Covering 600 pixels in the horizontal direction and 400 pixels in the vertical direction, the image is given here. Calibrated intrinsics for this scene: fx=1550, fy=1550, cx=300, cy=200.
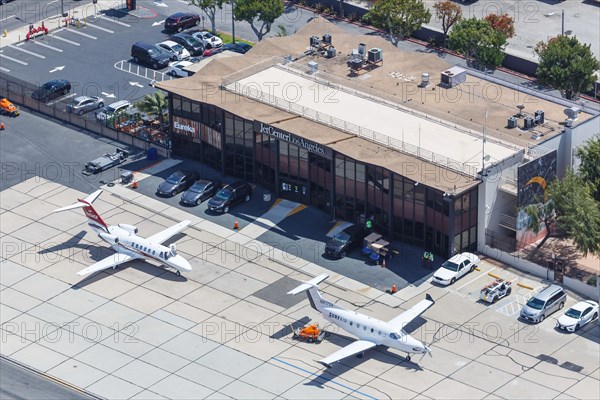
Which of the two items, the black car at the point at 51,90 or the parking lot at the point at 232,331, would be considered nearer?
the parking lot at the point at 232,331

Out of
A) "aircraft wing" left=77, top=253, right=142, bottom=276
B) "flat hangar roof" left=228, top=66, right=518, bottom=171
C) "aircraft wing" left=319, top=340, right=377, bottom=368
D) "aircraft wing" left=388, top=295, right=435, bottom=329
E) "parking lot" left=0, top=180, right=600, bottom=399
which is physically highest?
"flat hangar roof" left=228, top=66, right=518, bottom=171

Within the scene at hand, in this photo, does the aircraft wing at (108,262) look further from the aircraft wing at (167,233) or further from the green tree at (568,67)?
the green tree at (568,67)

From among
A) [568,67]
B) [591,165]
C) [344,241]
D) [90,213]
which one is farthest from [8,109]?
[591,165]

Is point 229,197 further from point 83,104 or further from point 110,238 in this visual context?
point 83,104

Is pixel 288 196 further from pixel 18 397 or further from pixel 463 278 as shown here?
pixel 18 397

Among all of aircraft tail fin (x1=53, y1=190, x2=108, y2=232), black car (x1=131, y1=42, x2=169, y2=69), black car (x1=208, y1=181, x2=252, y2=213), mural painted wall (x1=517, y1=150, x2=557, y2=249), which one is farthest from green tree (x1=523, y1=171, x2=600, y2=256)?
black car (x1=131, y1=42, x2=169, y2=69)

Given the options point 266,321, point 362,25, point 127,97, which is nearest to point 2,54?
point 127,97

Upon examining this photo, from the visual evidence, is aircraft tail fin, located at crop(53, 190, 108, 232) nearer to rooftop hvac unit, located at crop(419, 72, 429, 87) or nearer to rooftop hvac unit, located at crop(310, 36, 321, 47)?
rooftop hvac unit, located at crop(310, 36, 321, 47)

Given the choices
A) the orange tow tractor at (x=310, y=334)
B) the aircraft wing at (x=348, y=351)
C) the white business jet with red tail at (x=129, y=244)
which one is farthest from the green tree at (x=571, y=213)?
the white business jet with red tail at (x=129, y=244)
